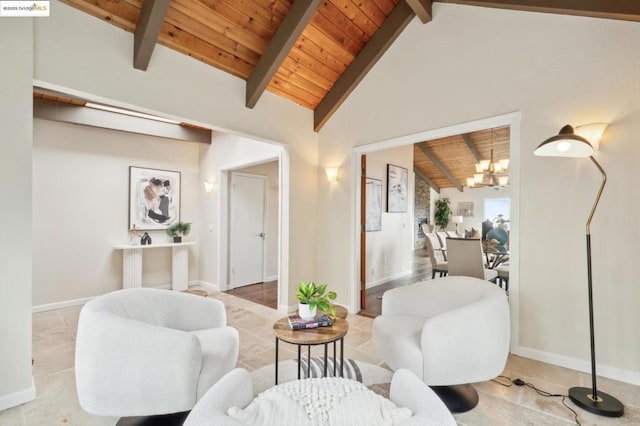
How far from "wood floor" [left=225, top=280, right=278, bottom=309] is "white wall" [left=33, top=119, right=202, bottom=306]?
1.45 m

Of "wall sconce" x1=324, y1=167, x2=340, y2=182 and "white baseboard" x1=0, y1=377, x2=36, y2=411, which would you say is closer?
"white baseboard" x1=0, y1=377, x2=36, y2=411

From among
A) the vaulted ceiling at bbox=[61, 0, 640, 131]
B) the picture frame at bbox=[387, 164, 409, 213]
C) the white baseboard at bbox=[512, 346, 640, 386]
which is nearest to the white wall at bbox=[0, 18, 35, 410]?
the vaulted ceiling at bbox=[61, 0, 640, 131]

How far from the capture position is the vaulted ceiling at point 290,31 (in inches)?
101

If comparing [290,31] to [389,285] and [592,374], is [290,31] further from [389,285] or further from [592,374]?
[389,285]

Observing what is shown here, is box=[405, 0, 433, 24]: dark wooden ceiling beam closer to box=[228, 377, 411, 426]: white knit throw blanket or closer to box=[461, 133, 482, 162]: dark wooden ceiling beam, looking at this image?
box=[228, 377, 411, 426]: white knit throw blanket

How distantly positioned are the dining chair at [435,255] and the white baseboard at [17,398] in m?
4.99

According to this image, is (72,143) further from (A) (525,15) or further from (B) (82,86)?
(A) (525,15)

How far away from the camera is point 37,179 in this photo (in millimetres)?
4059

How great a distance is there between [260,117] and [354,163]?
139 centimetres

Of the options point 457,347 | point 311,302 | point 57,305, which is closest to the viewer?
point 457,347

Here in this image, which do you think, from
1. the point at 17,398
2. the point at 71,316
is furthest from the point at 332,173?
the point at 71,316

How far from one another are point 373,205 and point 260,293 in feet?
8.19

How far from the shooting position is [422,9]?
127 inches

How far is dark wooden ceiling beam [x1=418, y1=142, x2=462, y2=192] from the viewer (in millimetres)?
8164
